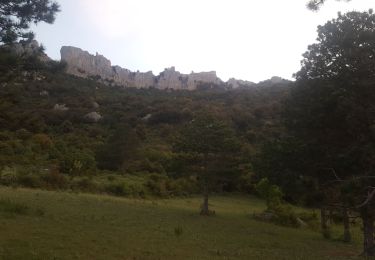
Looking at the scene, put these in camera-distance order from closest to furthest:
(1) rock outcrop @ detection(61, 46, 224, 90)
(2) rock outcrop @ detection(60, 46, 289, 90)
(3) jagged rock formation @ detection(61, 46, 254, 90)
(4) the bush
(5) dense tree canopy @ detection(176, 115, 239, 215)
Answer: (5) dense tree canopy @ detection(176, 115, 239, 215), (4) the bush, (2) rock outcrop @ detection(60, 46, 289, 90), (1) rock outcrop @ detection(61, 46, 224, 90), (3) jagged rock formation @ detection(61, 46, 254, 90)

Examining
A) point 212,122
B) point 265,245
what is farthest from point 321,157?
point 212,122

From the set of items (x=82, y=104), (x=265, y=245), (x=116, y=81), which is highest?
(x=116, y=81)

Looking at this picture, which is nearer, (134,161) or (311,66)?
(311,66)

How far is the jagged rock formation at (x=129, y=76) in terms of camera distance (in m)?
106

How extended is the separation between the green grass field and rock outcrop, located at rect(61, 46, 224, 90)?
81459 millimetres

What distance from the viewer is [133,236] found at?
49.3ft

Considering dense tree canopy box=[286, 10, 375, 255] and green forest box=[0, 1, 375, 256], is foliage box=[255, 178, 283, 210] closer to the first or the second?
green forest box=[0, 1, 375, 256]

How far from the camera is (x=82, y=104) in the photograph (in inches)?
2692

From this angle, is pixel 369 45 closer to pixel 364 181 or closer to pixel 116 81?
pixel 364 181

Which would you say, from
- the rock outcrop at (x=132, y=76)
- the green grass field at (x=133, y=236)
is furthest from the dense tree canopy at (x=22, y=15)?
the rock outcrop at (x=132, y=76)

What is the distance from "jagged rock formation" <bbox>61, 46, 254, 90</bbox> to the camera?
106438 mm

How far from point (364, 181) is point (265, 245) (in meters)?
4.87

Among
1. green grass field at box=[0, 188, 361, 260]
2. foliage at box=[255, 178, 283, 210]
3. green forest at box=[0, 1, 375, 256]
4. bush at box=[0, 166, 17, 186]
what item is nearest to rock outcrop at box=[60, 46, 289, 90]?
green forest at box=[0, 1, 375, 256]

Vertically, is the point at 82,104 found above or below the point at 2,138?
above
